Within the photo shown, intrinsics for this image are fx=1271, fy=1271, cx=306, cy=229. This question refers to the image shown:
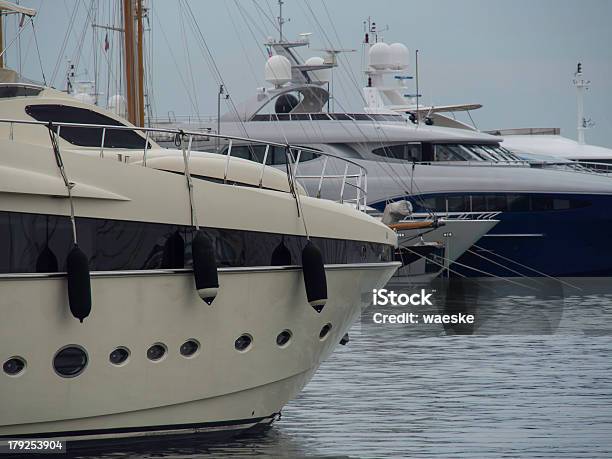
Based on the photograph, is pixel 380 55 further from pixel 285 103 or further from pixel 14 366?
pixel 14 366

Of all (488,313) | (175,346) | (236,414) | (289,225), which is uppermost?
(289,225)

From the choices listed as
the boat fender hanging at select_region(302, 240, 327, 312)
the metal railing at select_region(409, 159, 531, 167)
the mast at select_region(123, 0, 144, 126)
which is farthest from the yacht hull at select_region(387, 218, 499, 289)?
the boat fender hanging at select_region(302, 240, 327, 312)

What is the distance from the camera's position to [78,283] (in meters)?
10.2

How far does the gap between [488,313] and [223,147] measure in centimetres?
1123

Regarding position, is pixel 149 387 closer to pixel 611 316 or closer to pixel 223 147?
pixel 611 316

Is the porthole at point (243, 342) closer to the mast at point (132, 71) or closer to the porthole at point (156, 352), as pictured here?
the porthole at point (156, 352)

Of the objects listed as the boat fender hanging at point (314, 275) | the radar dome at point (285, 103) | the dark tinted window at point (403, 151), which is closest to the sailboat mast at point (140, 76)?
the boat fender hanging at point (314, 275)

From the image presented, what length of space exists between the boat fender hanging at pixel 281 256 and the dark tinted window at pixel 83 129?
10.3 ft

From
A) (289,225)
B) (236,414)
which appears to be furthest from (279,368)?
(289,225)

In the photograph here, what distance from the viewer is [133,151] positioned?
13820mm

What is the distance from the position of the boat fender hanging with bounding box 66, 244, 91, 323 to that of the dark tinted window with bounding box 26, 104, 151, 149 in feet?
12.5

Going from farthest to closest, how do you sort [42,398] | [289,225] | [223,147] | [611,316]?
1. [223,147]
2. [611,316]
3. [289,225]
4. [42,398]

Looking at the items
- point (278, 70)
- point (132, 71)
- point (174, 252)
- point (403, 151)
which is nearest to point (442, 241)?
point (403, 151)

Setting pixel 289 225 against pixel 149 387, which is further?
pixel 289 225
